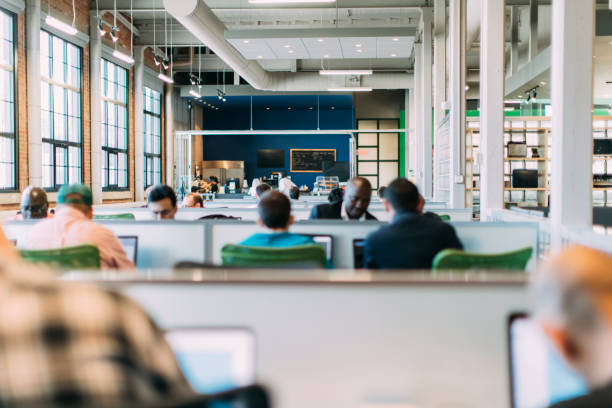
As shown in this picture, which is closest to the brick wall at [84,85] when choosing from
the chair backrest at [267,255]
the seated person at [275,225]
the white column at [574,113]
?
the seated person at [275,225]

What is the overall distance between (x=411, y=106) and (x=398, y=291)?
19.2 m

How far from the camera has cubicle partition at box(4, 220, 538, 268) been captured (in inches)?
143

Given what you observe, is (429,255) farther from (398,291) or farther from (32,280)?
(32,280)

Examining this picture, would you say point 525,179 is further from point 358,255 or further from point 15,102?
point 15,102

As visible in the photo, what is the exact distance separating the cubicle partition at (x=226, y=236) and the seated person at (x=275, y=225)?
0.71 metres

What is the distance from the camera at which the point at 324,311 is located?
4.65ft

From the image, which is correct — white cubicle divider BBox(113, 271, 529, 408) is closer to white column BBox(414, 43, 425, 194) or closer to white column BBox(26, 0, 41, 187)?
white column BBox(26, 0, 41, 187)

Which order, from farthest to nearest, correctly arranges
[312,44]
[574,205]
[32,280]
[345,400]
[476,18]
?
[312,44] → [476,18] → [574,205] → [345,400] → [32,280]

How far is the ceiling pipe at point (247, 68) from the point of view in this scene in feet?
31.2

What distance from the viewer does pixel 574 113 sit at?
13.1 ft

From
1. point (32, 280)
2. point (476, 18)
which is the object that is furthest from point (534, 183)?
point (32, 280)

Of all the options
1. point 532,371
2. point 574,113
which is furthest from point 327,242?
point 532,371

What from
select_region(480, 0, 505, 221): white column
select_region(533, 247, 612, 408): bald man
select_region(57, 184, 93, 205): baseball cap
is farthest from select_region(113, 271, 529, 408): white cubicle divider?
select_region(480, 0, 505, 221): white column

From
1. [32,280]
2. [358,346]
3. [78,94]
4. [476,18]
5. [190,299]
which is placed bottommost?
[358,346]
